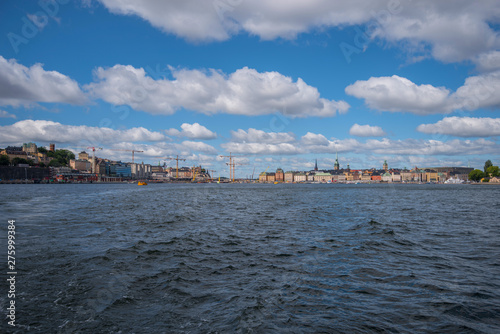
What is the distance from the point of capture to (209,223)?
19953 millimetres

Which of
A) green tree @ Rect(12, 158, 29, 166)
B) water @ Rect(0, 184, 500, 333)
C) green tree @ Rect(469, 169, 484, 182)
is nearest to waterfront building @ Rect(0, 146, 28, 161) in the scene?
green tree @ Rect(12, 158, 29, 166)

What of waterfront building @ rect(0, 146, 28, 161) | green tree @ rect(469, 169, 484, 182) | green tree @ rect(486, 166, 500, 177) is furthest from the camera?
waterfront building @ rect(0, 146, 28, 161)

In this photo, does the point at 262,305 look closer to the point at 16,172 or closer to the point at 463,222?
the point at 463,222

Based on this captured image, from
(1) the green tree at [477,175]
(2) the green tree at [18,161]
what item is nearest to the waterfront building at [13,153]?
(2) the green tree at [18,161]

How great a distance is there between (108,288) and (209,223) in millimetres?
12155

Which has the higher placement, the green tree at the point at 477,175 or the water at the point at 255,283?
the green tree at the point at 477,175

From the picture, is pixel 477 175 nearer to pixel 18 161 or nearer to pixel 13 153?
pixel 18 161

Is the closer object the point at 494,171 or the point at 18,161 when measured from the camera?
the point at 494,171

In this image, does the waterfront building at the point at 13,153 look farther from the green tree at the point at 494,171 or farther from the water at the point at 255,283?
the green tree at the point at 494,171

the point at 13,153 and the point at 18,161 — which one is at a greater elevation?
the point at 13,153

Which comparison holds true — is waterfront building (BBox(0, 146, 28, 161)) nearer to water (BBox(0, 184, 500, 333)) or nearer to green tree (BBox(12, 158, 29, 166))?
green tree (BBox(12, 158, 29, 166))

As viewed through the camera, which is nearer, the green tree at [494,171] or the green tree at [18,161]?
the green tree at [494,171]

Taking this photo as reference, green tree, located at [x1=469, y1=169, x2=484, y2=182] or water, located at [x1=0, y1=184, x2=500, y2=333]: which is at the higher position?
green tree, located at [x1=469, y1=169, x2=484, y2=182]

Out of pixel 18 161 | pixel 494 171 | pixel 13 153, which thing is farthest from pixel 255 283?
pixel 13 153
